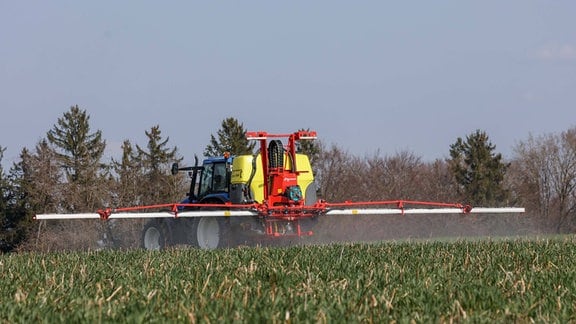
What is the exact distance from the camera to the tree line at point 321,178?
158ft

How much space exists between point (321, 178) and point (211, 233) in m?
34.2

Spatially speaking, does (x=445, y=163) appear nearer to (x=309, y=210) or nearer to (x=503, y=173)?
(x=503, y=173)

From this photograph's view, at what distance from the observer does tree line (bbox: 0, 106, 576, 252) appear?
4812 cm

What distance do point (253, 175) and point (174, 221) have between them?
2.26m

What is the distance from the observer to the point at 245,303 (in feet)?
21.7

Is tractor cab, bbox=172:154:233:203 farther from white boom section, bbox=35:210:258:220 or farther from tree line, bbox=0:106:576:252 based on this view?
tree line, bbox=0:106:576:252

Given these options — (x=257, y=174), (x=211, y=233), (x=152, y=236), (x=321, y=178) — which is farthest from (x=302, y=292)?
(x=321, y=178)

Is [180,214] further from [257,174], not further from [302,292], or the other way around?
[302,292]

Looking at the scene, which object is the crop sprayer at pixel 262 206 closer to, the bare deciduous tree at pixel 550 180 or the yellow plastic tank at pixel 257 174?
the yellow plastic tank at pixel 257 174

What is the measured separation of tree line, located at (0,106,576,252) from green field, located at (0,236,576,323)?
1308 inches

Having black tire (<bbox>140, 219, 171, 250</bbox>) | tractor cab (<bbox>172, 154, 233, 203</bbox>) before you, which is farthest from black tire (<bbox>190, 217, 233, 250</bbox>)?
black tire (<bbox>140, 219, 171, 250</bbox>)

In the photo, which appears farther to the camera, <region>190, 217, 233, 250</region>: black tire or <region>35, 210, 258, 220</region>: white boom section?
<region>190, 217, 233, 250</region>: black tire

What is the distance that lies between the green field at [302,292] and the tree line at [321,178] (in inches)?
1308

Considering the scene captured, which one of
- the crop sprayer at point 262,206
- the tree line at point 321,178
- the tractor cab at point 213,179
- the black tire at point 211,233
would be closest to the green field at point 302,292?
the crop sprayer at point 262,206
